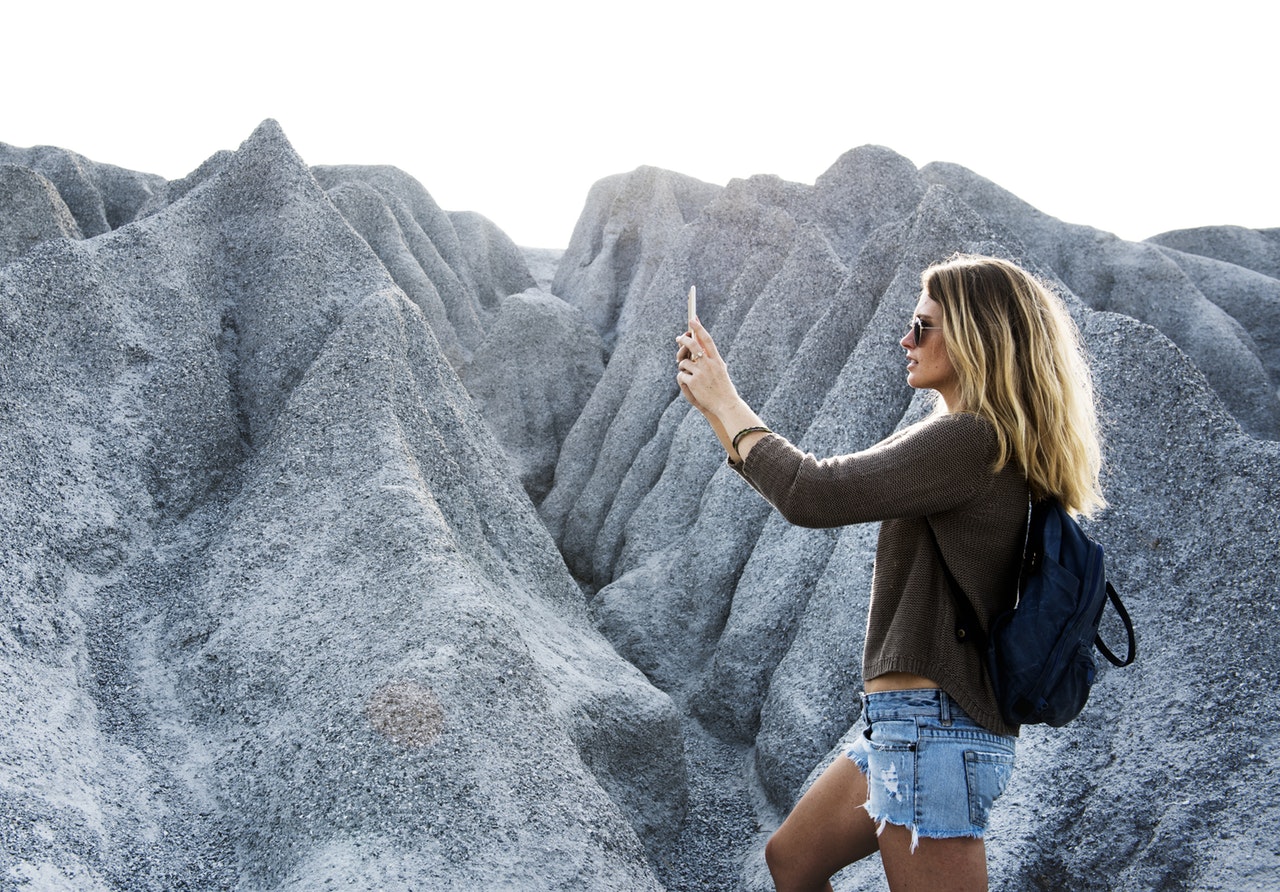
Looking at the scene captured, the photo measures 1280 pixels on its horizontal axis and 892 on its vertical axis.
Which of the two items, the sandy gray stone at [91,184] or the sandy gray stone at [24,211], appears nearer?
the sandy gray stone at [24,211]

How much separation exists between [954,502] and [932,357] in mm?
447

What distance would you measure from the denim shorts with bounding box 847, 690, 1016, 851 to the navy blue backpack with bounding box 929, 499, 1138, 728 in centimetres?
12

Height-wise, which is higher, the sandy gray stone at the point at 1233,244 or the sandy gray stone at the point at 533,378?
the sandy gray stone at the point at 1233,244

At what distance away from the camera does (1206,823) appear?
3.96 meters

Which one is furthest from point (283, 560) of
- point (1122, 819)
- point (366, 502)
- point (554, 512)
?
point (554, 512)

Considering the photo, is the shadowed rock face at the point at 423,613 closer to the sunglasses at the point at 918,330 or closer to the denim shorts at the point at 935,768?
the denim shorts at the point at 935,768

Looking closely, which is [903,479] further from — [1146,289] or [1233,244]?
[1233,244]

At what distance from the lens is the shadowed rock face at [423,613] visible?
411 centimetres

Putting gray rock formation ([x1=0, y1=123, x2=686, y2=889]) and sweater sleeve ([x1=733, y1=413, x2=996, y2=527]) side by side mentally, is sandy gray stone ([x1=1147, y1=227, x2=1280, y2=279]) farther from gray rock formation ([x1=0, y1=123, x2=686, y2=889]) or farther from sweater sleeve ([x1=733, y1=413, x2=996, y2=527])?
sweater sleeve ([x1=733, y1=413, x2=996, y2=527])

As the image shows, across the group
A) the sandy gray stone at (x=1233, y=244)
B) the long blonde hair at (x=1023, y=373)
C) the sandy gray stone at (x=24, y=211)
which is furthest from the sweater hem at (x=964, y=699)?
the sandy gray stone at (x=1233, y=244)

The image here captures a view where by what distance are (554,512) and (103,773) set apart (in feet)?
→ 34.6

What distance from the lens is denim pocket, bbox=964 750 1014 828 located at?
2424 mm

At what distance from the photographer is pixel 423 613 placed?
15.7 feet

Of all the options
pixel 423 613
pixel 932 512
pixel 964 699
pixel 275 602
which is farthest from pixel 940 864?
pixel 275 602
